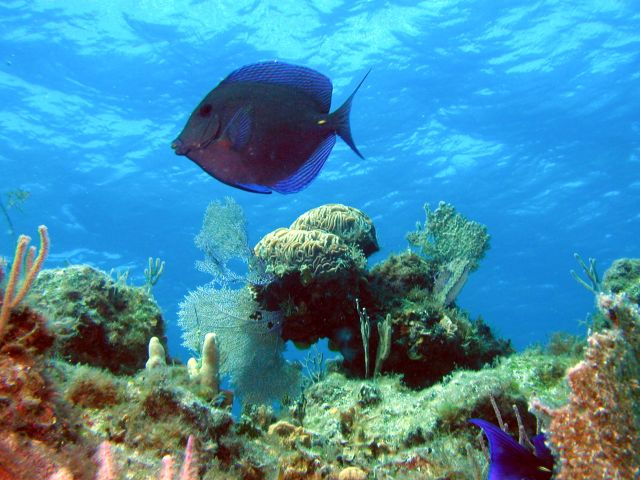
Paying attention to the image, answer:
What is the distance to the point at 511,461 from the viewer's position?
2145 millimetres

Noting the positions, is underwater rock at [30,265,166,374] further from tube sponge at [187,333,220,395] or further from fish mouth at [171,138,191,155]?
fish mouth at [171,138,191,155]

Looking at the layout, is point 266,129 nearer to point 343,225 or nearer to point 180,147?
point 180,147

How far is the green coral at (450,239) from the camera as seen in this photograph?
30.1 ft

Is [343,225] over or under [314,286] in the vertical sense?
over

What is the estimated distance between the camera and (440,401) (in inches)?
183

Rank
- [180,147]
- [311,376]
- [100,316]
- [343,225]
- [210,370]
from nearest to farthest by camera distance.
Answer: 1. [180,147]
2. [210,370]
3. [100,316]
4. [343,225]
5. [311,376]

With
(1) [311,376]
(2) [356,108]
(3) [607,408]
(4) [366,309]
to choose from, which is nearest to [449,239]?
(4) [366,309]

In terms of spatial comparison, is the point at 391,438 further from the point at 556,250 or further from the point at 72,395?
the point at 556,250

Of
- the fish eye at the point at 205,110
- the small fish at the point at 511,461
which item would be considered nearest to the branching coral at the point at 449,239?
the small fish at the point at 511,461

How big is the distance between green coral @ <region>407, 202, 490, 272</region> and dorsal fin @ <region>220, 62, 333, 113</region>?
7.22 metres

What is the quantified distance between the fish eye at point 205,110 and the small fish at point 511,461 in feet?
6.97

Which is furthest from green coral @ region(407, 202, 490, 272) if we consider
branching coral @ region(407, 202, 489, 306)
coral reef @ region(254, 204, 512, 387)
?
coral reef @ region(254, 204, 512, 387)

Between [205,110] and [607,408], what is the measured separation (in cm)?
234

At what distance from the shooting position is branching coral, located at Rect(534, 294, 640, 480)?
1.87m
